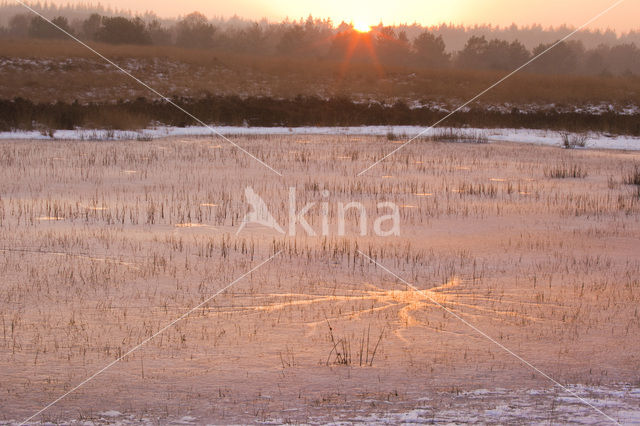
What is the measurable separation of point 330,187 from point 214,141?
997cm

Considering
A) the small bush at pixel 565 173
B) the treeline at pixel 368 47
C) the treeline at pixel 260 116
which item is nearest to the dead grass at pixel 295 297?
the small bush at pixel 565 173

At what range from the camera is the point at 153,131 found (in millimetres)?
26953

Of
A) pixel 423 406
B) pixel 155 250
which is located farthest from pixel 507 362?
pixel 155 250

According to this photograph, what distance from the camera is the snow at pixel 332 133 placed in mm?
24500

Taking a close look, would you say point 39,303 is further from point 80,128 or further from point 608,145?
point 608,145

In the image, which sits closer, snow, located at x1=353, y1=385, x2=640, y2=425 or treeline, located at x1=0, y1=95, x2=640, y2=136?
snow, located at x1=353, y1=385, x2=640, y2=425

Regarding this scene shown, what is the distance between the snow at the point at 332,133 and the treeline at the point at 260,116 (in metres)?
1.23

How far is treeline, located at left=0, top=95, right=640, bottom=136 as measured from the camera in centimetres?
2745

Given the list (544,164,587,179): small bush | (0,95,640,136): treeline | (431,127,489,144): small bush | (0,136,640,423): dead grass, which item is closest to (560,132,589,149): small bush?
(431,127,489,144): small bush

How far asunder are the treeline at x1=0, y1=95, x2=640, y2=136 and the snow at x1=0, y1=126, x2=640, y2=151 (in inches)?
48.4
